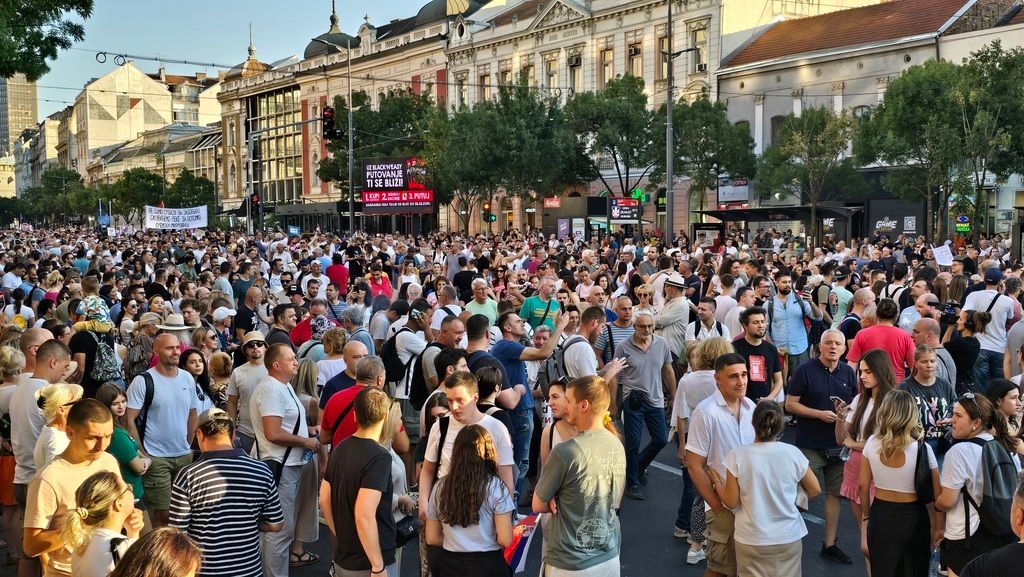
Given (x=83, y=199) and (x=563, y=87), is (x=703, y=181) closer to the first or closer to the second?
(x=563, y=87)

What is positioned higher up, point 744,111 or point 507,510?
point 744,111

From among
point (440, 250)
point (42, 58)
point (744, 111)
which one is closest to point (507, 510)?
point (42, 58)

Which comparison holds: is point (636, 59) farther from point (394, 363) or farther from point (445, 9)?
point (394, 363)

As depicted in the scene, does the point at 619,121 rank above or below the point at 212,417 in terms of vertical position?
above

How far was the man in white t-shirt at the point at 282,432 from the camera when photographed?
250 inches

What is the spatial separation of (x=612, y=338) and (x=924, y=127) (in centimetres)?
2247

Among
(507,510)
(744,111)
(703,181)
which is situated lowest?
(507,510)

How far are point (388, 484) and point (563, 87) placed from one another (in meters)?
46.0

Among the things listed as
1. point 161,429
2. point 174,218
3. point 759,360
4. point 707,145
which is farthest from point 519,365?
point 707,145

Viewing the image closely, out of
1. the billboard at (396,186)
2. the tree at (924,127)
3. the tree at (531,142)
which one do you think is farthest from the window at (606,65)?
the tree at (924,127)

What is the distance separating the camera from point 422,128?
163 ft

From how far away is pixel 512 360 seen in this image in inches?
304

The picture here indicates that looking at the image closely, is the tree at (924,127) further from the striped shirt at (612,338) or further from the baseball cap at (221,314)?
the baseball cap at (221,314)

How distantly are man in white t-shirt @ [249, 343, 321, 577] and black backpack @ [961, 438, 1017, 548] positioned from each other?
160 inches
